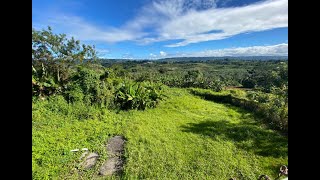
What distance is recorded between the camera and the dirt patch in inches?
179

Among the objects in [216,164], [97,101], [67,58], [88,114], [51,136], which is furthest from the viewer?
[67,58]

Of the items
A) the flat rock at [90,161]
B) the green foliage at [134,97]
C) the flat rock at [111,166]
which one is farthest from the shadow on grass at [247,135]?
the flat rock at [90,161]

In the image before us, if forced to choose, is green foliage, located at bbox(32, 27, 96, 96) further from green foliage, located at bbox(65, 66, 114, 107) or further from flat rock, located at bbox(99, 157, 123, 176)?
flat rock, located at bbox(99, 157, 123, 176)

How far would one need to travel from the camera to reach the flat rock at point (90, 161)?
15.4 ft

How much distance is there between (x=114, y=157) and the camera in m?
5.16

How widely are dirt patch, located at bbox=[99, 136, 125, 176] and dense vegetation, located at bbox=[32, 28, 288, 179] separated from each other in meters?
0.16

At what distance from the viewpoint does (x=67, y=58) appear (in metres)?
10.9

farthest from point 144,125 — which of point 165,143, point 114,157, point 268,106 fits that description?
point 268,106

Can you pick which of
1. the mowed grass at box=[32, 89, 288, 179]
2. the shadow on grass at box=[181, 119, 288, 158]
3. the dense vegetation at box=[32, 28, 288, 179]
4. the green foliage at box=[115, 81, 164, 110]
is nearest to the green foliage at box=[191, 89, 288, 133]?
the dense vegetation at box=[32, 28, 288, 179]

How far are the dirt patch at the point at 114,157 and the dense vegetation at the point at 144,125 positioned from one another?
0.51 feet

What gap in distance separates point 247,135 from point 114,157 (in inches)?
159
